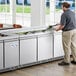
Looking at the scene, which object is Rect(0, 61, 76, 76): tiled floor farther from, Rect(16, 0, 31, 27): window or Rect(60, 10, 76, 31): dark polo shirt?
Rect(16, 0, 31, 27): window

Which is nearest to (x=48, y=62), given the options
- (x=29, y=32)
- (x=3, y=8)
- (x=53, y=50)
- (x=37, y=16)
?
(x=53, y=50)

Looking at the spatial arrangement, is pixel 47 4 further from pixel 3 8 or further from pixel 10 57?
pixel 10 57

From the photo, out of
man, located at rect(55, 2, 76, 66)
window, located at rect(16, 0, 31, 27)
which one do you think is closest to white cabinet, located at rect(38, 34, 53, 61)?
man, located at rect(55, 2, 76, 66)

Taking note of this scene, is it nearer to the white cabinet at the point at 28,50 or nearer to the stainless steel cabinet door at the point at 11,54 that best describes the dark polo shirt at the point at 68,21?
the white cabinet at the point at 28,50

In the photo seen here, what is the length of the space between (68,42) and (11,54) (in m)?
1.40

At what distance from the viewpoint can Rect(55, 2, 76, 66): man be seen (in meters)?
5.97

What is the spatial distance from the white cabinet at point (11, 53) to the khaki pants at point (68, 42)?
45.4 inches

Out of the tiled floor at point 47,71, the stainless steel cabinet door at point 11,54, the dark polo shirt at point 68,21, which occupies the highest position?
the dark polo shirt at point 68,21

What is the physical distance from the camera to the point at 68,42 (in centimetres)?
610

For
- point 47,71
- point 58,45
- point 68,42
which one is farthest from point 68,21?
point 47,71

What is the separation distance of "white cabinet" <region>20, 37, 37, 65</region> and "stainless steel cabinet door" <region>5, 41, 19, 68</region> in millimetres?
133

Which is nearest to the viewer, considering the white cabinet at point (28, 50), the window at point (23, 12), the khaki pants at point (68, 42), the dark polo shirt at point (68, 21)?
the white cabinet at point (28, 50)

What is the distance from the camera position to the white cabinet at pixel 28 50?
581 cm

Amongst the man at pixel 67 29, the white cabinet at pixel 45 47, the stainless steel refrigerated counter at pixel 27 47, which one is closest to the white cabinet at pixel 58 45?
the stainless steel refrigerated counter at pixel 27 47
